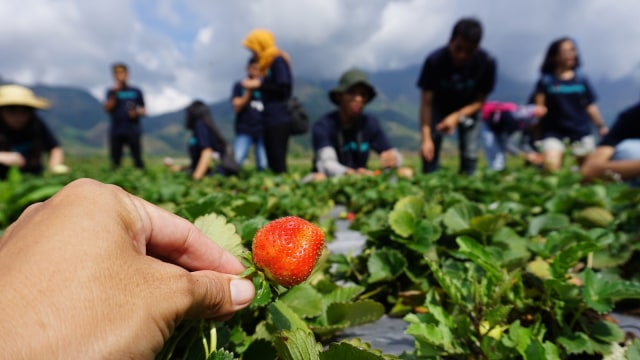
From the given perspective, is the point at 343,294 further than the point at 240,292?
Yes

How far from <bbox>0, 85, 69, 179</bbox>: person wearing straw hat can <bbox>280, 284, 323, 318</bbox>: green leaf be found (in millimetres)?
5639

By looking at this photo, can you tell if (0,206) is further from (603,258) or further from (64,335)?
(603,258)

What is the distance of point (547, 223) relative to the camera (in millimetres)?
2082

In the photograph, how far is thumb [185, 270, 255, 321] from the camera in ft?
2.55

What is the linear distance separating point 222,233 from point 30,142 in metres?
6.55

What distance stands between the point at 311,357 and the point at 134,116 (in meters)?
9.74

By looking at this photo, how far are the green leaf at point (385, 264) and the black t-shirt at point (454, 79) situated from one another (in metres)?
4.29

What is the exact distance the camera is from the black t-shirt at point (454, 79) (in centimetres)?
545

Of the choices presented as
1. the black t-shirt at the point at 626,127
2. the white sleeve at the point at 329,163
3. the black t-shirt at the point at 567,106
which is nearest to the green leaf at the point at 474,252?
the black t-shirt at the point at 626,127

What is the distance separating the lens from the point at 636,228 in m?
2.04

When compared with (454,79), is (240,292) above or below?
below

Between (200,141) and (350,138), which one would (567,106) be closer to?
(350,138)

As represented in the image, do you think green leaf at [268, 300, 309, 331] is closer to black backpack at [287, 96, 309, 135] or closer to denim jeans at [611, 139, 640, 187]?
denim jeans at [611, 139, 640, 187]

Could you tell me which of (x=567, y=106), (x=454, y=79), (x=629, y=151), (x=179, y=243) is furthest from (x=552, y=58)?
(x=179, y=243)
